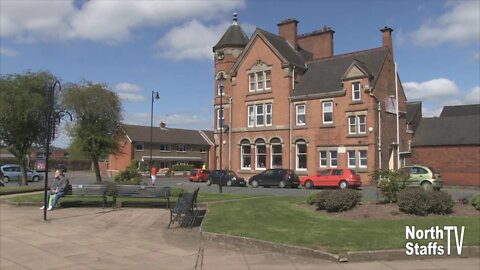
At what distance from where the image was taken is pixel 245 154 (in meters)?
48.0

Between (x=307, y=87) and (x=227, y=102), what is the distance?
9.66 meters

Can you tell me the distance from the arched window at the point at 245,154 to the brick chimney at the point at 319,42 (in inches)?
496

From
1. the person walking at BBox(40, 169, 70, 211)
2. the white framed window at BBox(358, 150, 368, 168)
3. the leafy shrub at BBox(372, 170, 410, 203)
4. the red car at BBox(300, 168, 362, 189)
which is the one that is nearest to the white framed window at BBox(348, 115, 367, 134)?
the white framed window at BBox(358, 150, 368, 168)

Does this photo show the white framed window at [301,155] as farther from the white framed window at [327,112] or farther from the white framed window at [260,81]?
the white framed window at [260,81]

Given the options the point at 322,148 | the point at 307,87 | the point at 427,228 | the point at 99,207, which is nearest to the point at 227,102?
the point at 307,87

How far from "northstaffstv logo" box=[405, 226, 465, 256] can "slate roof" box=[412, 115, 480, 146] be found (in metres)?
30.6

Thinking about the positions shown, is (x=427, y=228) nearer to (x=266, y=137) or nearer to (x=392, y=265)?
(x=392, y=265)

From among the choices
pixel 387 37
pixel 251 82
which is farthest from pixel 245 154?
pixel 387 37

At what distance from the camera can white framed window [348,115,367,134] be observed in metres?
39.5

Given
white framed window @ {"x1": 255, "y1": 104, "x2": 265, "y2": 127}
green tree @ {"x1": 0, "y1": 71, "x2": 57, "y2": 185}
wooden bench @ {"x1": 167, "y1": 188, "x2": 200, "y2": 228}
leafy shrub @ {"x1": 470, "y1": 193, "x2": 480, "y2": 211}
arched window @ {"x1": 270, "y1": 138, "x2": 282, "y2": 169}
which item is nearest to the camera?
wooden bench @ {"x1": 167, "y1": 188, "x2": 200, "y2": 228}

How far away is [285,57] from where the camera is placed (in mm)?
45250

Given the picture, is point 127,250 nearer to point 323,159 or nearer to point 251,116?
point 323,159

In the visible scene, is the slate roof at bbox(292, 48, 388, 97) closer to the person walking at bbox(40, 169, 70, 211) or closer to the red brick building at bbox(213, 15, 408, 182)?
the red brick building at bbox(213, 15, 408, 182)

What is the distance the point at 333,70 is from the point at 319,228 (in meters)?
34.6
